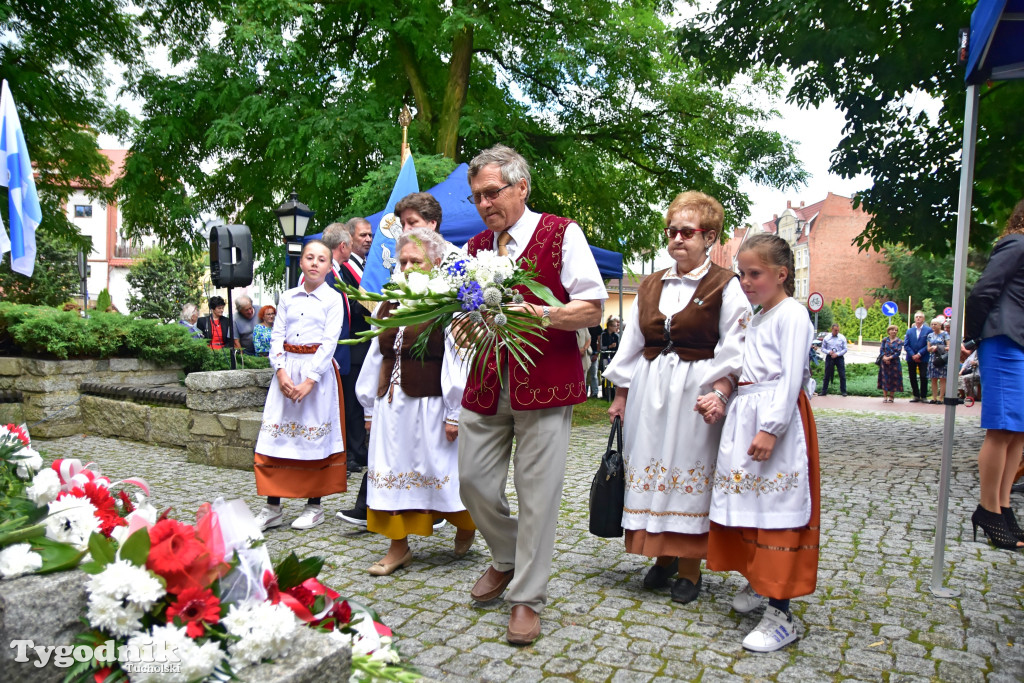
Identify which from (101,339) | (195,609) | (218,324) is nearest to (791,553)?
(195,609)

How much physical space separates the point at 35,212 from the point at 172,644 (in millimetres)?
5292

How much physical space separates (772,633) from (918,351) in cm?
1748

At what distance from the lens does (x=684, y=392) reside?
375 cm

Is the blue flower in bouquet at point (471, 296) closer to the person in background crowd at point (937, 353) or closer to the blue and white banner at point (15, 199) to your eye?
the blue and white banner at point (15, 199)

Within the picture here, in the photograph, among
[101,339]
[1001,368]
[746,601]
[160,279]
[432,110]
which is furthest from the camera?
[160,279]

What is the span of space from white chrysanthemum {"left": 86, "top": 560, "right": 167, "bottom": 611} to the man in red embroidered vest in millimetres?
1628

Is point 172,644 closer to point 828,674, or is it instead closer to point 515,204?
point 515,204

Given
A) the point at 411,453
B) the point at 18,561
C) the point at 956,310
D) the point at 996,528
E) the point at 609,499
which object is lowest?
the point at 996,528

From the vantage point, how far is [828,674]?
3.04 metres

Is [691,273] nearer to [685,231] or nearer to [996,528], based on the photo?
[685,231]

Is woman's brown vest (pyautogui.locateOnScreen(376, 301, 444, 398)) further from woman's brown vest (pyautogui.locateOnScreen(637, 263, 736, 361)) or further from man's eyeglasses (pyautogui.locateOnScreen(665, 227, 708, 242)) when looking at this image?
man's eyeglasses (pyautogui.locateOnScreen(665, 227, 708, 242))

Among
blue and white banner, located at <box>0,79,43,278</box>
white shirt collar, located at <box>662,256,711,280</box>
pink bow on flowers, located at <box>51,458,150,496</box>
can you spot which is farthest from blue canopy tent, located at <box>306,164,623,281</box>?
pink bow on flowers, located at <box>51,458,150,496</box>

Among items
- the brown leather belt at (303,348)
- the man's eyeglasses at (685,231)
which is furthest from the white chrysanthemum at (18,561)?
the brown leather belt at (303,348)

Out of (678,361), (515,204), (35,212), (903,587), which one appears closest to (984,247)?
(903,587)
